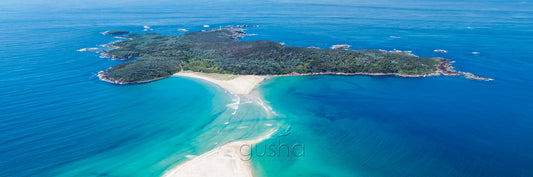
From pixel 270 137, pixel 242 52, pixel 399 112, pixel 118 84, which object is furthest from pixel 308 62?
pixel 118 84

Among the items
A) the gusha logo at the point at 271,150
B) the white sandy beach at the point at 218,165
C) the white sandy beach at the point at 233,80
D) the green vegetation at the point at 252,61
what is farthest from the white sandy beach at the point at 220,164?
the green vegetation at the point at 252,61

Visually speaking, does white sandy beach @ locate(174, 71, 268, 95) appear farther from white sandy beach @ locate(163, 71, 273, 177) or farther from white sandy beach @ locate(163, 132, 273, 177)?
white sandy beach @ locate(163, 132, 273, 177)

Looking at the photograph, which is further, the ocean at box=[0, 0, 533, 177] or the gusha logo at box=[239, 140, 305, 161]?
the gusha logo at box=[239, 140, 305, 161]

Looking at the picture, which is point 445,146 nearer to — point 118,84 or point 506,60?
point 506,60

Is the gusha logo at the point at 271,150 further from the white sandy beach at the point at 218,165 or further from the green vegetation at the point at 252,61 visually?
the green vegetation at the point at 252,61

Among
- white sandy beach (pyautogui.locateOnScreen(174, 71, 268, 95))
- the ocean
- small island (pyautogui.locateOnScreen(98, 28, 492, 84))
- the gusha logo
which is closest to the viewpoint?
the ocean

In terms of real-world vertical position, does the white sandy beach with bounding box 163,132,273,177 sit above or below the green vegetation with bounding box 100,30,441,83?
below

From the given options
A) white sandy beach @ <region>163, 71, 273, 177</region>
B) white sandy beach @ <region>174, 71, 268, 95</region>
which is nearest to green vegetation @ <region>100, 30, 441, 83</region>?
white sandy beach @ <region>174, 71, 268, 95</region>
